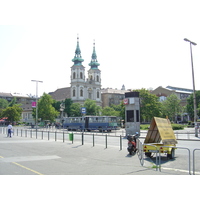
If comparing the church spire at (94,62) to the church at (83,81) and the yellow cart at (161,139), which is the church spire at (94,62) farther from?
the yellow cart at (161,139)

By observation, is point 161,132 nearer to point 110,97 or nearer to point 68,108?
point 68,108

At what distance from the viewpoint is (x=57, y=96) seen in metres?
151

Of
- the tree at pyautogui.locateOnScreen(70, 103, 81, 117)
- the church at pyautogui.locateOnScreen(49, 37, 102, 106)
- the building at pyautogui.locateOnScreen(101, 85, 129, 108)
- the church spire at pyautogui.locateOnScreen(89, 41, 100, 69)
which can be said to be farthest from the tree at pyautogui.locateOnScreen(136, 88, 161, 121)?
the building at pyautogui.locateOnScreen(101, 85, 129, 108)

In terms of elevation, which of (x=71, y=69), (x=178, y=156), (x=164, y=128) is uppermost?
(x=71, y=69)

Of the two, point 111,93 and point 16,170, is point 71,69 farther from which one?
point 16,170

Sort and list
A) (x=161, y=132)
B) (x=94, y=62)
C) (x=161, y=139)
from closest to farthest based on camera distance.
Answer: (x=161, y=139)
(x=161, y=132)
(x=94, y=62)

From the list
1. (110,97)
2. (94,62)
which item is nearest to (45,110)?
(94,62)

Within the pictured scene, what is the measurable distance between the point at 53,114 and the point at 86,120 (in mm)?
31246

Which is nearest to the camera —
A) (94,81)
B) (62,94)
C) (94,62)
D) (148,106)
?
(148,106)

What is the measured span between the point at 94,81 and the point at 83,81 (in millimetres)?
9289

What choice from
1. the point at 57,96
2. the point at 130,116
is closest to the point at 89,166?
the point at 130,116

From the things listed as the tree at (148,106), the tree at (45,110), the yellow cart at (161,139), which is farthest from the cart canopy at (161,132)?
the tree at (45,110)

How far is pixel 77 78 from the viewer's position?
124m

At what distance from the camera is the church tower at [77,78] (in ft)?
399
